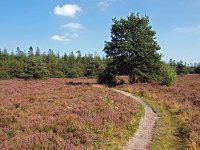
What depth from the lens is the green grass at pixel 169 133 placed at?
15.8m

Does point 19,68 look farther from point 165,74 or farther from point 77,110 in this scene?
point 77,110

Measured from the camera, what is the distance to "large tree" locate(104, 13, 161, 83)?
5256 cm

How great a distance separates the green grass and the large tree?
1125 inches

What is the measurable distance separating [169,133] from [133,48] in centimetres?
3485

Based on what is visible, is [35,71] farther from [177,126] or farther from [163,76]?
[177,126]

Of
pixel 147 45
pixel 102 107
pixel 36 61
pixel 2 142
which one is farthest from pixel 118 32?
pixel 2 142

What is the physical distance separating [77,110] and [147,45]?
33336 mm

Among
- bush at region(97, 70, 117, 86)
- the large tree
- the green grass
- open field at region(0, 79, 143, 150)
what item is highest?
the large tree

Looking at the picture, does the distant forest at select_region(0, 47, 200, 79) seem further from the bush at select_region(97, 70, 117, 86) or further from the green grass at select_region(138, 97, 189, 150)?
the green grass at select_region(138, 97, 189, 150)

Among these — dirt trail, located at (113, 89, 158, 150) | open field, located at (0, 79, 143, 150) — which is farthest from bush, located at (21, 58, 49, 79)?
dirt trail, located at (113, 89, 158, 150)

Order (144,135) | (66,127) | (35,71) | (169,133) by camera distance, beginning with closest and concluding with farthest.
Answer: (66,127) < (144,135) < (169,133) < (35,71)

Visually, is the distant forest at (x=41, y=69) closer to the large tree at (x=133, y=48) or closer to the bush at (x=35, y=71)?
the bush at (x=35, y=71)

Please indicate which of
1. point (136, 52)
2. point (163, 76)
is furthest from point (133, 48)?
point (163, 76)

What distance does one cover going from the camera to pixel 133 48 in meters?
52.3
